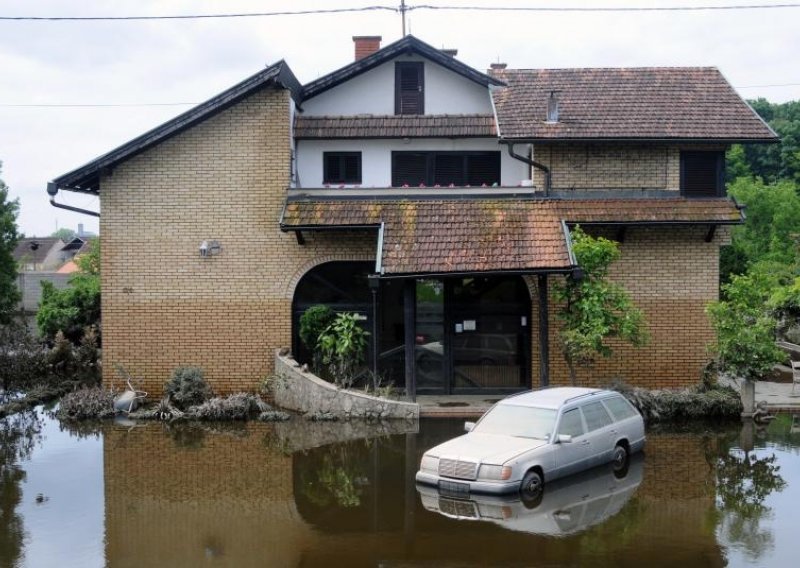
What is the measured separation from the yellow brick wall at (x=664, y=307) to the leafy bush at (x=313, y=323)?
449 centimetres

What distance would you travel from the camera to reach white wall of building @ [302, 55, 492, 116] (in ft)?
68.8

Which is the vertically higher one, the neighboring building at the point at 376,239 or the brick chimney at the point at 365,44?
the brick chimney at the point at 365,44

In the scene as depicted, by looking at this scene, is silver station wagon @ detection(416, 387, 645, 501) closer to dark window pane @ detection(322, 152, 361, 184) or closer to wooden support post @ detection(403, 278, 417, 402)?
wooden support post @ detection(403, 278, 417, 402)

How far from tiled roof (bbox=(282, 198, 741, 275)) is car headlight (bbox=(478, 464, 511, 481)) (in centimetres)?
636

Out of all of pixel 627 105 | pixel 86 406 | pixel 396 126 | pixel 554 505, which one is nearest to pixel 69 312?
pixel 86 406

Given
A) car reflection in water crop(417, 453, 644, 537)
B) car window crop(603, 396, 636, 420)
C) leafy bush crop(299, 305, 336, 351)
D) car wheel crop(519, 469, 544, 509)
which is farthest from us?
leafy bush crop(299, 305, 336, 351)

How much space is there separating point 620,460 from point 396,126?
1017 centimetres

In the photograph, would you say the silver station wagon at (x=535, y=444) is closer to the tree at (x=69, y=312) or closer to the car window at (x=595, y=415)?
the car window at (x=595, y=415)

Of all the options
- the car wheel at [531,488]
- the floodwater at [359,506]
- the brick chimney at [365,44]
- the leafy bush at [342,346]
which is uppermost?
the brick chimney at [365,44]

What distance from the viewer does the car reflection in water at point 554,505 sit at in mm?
10391

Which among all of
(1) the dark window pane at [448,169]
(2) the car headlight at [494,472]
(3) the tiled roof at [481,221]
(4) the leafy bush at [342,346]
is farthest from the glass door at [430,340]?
(2) the car headlight at [494,472]

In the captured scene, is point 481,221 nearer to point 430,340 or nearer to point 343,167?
point 430,340

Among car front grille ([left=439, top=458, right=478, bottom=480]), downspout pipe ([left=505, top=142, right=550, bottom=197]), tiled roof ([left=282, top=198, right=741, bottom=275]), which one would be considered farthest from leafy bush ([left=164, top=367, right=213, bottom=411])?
downspout pipe ([left=505, top=142, right=550, bottom=197])

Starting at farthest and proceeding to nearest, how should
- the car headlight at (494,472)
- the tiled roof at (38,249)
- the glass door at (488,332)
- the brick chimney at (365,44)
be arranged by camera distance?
1. the tiled roof at (38,249)
2. the brick chimney at (365,44)
3. the glass door at (488,332)
4. the car headlight at (494,472)
